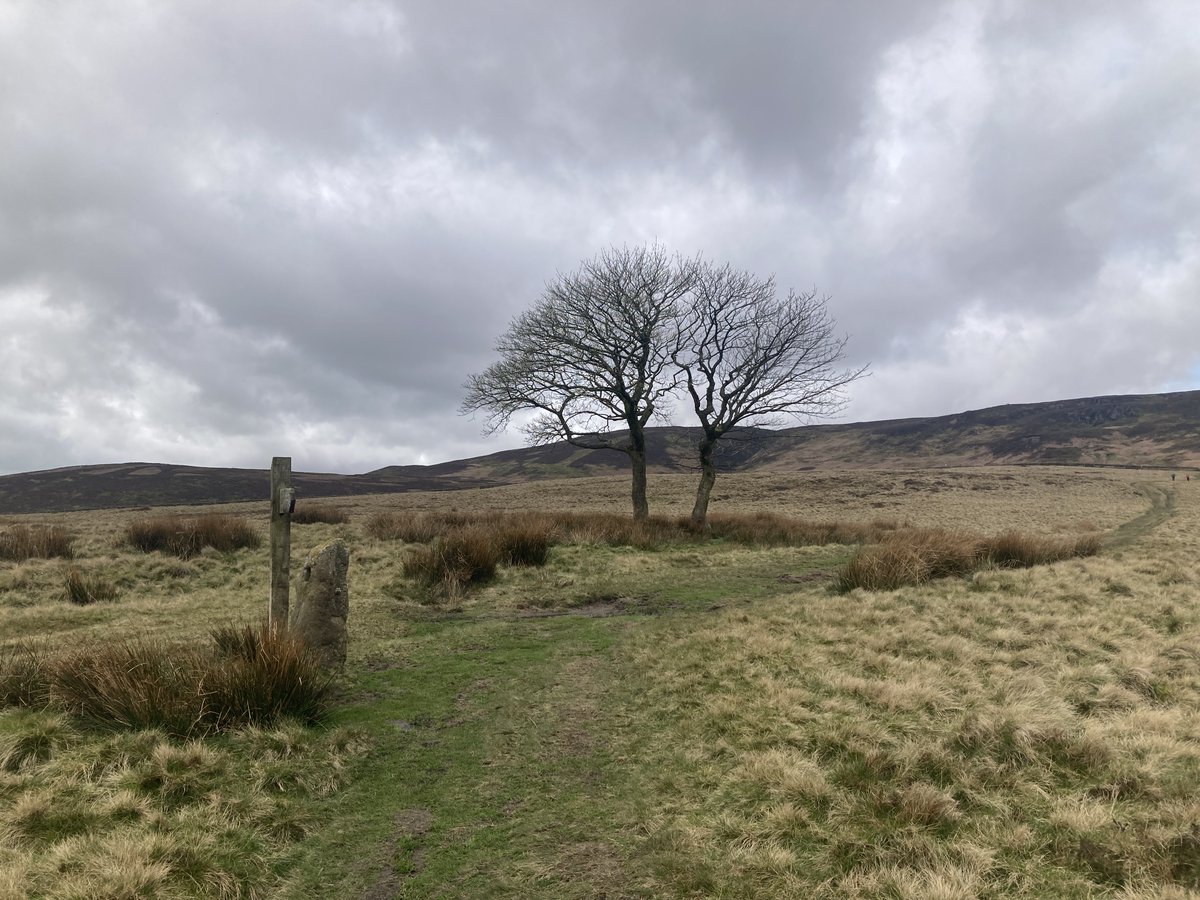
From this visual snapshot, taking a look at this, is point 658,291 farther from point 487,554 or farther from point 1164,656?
point 1164,656

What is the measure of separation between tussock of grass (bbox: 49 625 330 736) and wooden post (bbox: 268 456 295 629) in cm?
119

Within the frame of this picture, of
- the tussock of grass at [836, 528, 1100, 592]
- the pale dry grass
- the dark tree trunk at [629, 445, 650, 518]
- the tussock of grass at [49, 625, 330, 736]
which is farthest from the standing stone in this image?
the dark tree trunk at [629, 445, 650, 518]

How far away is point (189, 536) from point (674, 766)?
16964 mm

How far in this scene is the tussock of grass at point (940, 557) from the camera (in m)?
12.0

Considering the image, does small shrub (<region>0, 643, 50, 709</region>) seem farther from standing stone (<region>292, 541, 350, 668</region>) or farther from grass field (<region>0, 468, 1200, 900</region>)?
standing stone (<region>292, 541, 350, 668</region>)

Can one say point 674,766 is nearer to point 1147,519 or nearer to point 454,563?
point 454,563

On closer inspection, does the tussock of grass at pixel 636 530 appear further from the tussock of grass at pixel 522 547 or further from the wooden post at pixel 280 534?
the wooden post at pixel 280 534

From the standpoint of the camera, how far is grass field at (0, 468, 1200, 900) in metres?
3.58

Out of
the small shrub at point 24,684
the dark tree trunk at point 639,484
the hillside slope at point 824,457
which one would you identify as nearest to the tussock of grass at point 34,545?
the small shrub at point 24,684

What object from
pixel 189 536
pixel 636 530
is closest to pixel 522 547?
pixel 636 530

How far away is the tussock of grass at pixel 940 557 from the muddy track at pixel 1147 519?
3.36m

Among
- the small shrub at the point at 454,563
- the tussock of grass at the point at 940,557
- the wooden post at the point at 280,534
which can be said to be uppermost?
the wooden post at the point at 280,534

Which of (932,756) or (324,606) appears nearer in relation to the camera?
(932,756)

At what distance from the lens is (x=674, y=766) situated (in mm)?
5082
